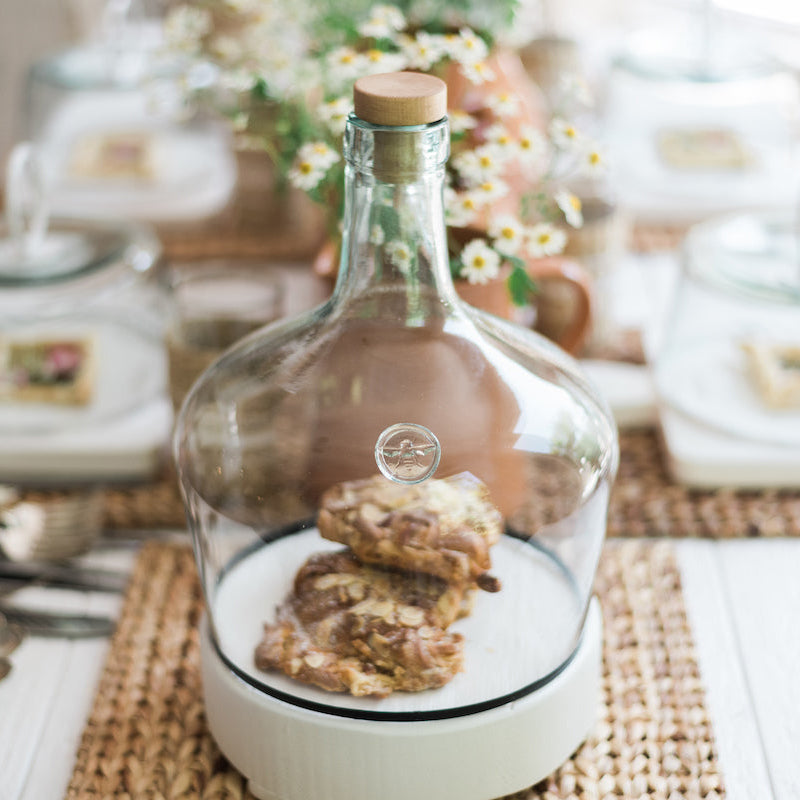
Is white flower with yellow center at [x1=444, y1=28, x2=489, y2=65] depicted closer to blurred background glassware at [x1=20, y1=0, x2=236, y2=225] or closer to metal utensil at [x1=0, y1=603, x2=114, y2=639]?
metal utensil at [x1=0, y1=603, x2=114, y2=639]

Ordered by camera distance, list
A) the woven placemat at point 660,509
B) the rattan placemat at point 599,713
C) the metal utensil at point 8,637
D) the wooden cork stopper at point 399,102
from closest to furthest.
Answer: the wooden cork stopper at point 399,102 → the rattan placemat at point 599,713 → the metal utensil at point 8,637 → the woven placemat at point 660,509

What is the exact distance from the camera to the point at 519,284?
0.79 metres

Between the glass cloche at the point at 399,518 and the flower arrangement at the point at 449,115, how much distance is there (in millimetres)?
56

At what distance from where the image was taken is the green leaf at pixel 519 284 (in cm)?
78

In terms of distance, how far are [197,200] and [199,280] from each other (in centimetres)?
→ 43

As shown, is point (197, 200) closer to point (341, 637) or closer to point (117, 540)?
point (117, 540)

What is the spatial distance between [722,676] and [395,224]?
0.40 m

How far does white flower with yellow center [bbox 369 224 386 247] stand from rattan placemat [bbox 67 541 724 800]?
0.34m

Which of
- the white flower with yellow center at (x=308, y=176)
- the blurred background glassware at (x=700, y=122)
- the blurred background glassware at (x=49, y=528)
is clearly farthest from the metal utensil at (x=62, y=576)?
the blurred background glassware at (x=700, y=122)

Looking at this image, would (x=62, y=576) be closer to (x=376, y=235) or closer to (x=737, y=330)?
(x=376, y=235)

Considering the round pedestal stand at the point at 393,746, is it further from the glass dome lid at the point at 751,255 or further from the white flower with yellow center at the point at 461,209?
the glass dome lid at the point at 751,255

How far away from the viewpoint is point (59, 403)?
108cm

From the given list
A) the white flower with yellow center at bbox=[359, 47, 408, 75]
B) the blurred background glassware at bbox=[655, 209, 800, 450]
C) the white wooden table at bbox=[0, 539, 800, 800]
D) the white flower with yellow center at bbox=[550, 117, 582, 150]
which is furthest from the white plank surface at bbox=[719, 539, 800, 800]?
the white flower with yellow center at bbox=[359, 47, 408, 75]

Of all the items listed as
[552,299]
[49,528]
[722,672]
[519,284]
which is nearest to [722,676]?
[722,672]
